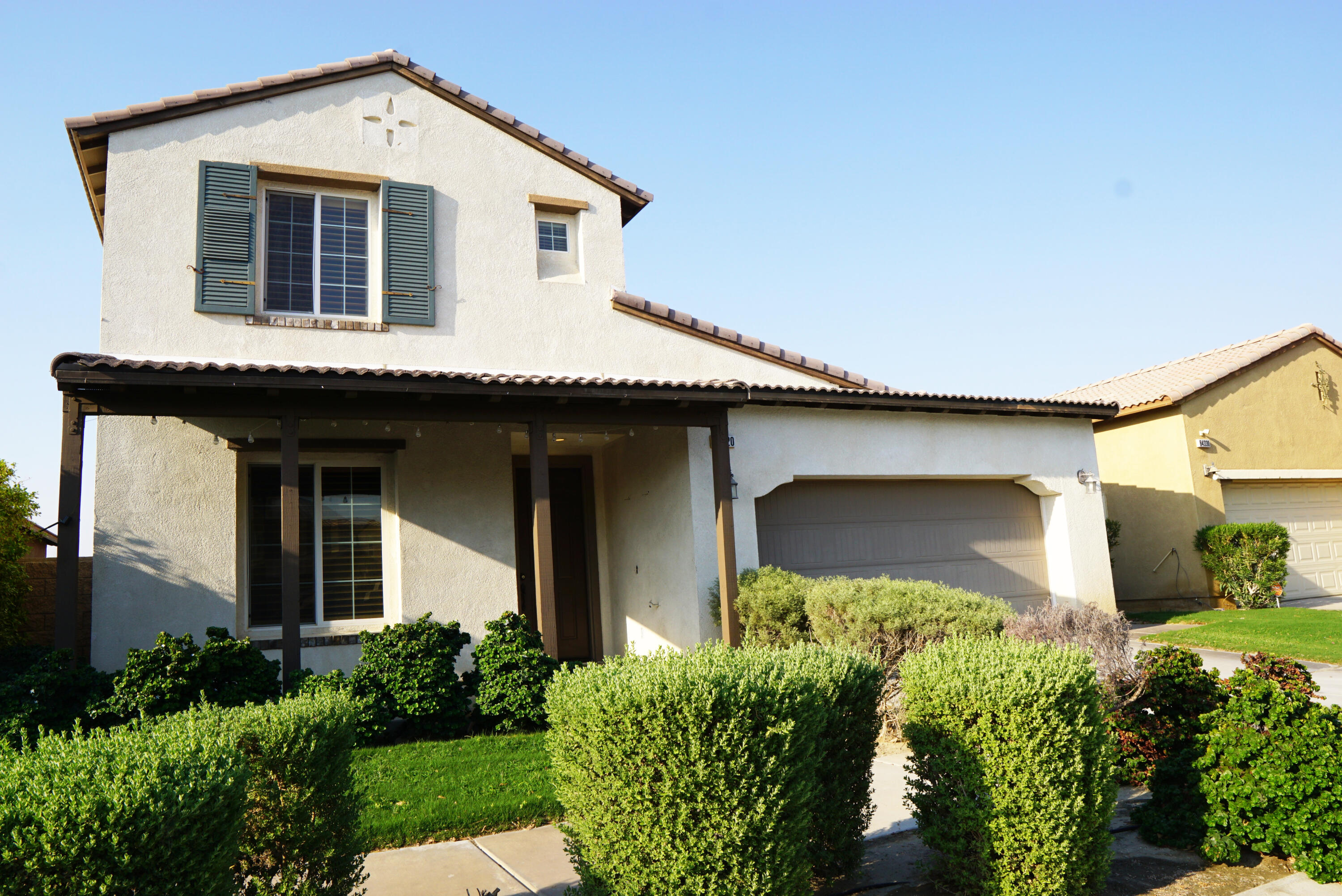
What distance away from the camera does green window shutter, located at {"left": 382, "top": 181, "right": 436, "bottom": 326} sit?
31.5 feet

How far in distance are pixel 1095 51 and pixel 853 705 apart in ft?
32.4

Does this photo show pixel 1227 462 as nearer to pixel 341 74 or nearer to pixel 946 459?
pixel 946 459

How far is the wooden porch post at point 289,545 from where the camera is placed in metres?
7.32

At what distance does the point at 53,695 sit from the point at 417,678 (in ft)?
8.83

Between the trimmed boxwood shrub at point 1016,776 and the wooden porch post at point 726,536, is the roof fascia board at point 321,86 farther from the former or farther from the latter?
the trimmed boxwood shrub at point 1016,776

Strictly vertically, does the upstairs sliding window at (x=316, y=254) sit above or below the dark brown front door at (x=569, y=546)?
above

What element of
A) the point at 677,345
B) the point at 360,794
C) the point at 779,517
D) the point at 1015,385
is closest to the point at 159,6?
the point at 677,345

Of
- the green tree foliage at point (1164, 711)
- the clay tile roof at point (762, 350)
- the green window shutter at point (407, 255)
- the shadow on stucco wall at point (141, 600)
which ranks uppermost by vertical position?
the green window shutter at point (407, 255)

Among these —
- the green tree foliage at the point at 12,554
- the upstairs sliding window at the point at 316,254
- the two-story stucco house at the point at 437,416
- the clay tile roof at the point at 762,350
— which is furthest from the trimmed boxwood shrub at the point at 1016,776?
the green tree foliage at the point at 12,554

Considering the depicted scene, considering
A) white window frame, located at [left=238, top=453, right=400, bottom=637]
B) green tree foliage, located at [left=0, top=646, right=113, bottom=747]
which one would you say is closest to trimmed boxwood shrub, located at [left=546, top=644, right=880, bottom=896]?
green tree foliage, located at [left=0, top=646, right=113, bottom=747]

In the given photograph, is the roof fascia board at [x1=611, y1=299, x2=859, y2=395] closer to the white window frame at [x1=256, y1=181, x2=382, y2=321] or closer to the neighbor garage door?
the neighbor garage door

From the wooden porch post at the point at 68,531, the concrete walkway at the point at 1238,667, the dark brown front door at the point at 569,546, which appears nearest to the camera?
the wooden porch post at the point at 68,531

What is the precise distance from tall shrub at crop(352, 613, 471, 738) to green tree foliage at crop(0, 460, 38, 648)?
3.84m

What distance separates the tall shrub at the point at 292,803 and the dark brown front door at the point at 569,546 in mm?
8057
